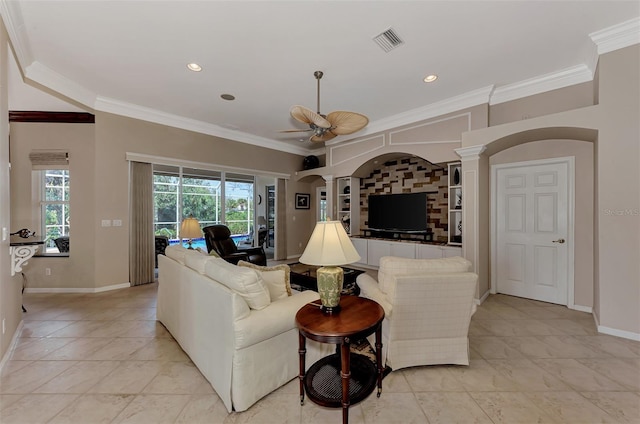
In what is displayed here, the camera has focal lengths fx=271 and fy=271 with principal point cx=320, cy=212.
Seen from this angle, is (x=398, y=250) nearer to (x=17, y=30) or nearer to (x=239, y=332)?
(x=239, y=332)

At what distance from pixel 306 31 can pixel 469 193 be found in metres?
2.93

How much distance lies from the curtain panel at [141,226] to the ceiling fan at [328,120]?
3.15 metres

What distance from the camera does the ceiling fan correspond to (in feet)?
9.47

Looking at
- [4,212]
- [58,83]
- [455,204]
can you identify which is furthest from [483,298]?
[58,83]

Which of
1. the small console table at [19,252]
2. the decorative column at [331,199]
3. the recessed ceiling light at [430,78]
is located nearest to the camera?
the small console table at [19,252]

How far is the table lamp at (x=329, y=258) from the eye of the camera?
1.77 m

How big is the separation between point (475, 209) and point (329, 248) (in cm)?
286

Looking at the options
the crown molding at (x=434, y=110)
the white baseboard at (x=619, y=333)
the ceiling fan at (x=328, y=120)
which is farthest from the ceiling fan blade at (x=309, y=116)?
the white baseboard at (x=619, y=333)

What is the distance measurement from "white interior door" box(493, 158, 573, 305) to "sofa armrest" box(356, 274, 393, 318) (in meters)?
2.88

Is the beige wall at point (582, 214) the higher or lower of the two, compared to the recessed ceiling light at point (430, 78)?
lower

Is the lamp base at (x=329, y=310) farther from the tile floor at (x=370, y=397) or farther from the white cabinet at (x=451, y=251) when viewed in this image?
the white cabinet at (x=451, y=251)

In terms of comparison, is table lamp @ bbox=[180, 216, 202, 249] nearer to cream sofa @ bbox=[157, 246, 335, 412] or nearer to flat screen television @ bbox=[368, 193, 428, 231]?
cream sofa @ bbox=[157, 246, 335, 412]

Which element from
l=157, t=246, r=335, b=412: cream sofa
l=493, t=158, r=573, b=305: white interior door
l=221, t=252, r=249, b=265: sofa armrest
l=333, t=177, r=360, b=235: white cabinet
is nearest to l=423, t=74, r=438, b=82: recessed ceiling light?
l=493, t=158, r=573, b=305: white interior door

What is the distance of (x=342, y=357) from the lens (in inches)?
61.2
